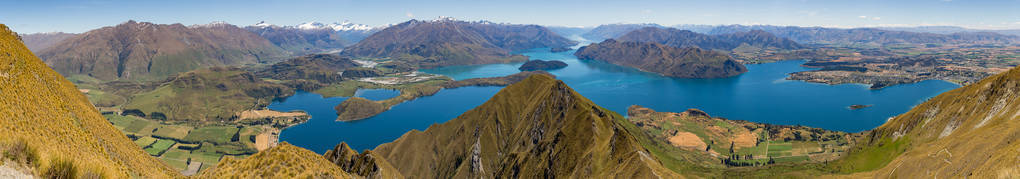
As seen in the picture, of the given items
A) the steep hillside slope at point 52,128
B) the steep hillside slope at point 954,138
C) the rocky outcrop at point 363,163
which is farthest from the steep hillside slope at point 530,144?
the steep hillside slope at point 52,128

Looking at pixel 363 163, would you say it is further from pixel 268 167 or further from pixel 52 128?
pixel 52 128

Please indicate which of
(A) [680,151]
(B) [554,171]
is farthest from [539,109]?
(A) [680,151]

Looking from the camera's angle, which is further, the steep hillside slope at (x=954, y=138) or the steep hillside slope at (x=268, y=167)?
the steep hillside slope at (x=954, y=138)

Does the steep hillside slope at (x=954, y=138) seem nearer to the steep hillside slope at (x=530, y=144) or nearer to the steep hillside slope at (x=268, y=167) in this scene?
the steep hillside slope at (x=530, y=144)

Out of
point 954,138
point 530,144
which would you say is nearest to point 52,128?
point 530,144

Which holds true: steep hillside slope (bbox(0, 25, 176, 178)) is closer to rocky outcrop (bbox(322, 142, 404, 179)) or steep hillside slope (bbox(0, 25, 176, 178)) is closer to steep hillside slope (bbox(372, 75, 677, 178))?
rocky outcrop (bbox(322, 142, 404, 179))

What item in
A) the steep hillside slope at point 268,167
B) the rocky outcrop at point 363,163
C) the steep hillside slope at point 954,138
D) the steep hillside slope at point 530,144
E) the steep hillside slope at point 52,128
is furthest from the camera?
the steep hillside slope at point 530,144

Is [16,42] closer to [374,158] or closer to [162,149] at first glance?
[374,158]
